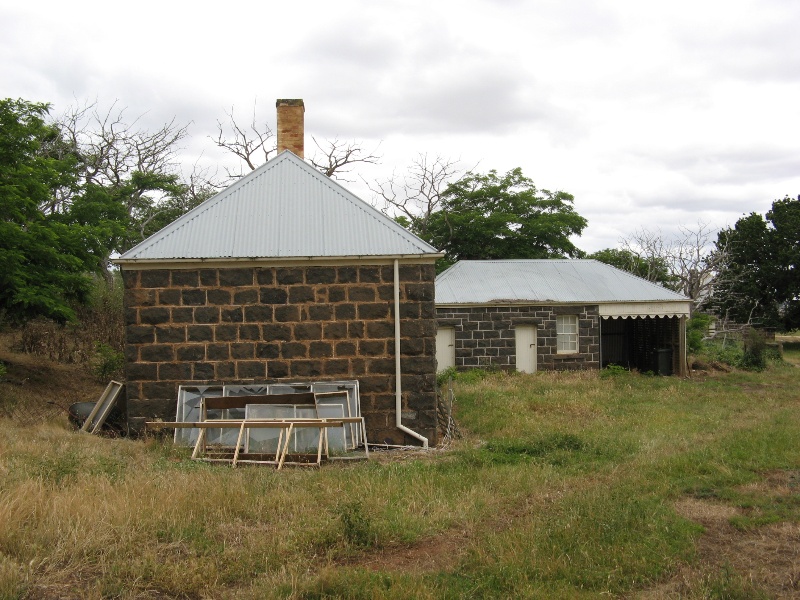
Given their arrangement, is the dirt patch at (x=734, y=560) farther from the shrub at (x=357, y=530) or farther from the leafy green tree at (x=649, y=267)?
the leafy green tree at (x=649, y=267)

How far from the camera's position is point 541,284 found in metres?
22.6

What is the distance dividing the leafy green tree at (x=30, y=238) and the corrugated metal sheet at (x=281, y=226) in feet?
12.1

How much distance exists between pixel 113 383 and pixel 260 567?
709 cm

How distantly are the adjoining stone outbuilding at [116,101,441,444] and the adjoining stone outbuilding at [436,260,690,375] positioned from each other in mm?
9960

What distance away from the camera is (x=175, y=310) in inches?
431

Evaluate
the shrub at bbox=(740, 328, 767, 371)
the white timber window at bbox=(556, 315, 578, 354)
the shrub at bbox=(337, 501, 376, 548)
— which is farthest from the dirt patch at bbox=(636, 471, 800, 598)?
the shrub at bbox=(740, 328, 767, 371)

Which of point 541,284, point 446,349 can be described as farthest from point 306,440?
point 541,284

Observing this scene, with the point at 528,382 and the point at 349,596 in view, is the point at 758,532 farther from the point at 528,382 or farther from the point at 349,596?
the point at 528,382

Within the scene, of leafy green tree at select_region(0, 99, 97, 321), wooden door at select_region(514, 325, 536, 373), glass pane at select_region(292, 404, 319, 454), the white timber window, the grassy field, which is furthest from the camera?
the white timber window

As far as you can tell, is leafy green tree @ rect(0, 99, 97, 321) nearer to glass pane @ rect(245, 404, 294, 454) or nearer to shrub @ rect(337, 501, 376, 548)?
glass pane @ rect(245, 404, 294, 454)

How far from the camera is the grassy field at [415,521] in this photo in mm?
5176

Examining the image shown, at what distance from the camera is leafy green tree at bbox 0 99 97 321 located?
42.6 ft

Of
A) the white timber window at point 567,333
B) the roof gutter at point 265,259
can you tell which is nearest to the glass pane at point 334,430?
the roof gutter at point 265,259

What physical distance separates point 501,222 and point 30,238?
2204 cm
